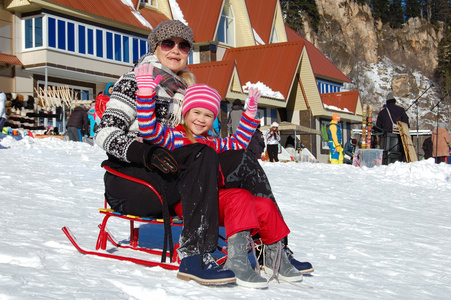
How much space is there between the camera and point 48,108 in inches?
827

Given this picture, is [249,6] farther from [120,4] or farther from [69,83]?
[69,83]

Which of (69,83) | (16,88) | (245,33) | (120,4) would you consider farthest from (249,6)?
(16,88)

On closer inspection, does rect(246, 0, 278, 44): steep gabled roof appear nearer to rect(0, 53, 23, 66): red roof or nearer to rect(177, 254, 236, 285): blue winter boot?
rect(0, 53, 23, 66): red roof

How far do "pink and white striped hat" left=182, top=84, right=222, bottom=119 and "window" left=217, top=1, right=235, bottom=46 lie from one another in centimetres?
2595

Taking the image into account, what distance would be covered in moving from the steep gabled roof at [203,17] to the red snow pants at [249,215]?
24.3 m

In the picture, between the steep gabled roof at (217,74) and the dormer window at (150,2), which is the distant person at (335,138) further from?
the dormer window at (150,2)

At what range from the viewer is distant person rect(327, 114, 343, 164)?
1608cm

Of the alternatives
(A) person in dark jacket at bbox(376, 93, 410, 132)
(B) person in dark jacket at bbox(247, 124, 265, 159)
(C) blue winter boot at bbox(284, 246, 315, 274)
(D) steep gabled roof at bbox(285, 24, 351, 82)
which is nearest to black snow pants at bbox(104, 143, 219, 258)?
(C) blue winter boot at bbox(284, 246, 315, 274)

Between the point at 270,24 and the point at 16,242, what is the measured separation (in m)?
31.4

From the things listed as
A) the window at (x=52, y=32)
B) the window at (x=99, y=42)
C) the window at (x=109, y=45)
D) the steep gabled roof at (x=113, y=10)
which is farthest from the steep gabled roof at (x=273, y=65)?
the window at (x=52, y=32)

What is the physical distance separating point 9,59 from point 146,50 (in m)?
6.22

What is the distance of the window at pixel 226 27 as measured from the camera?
29416 mm

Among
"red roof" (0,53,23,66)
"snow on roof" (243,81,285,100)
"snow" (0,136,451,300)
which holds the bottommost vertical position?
"snow" (0,136,451,300)

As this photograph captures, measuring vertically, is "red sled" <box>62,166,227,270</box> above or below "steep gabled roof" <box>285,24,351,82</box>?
below
